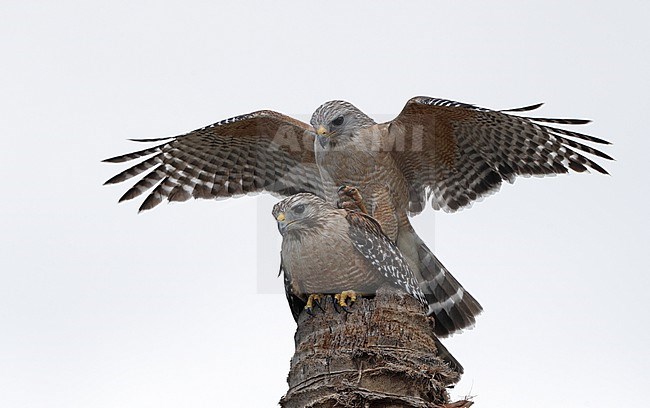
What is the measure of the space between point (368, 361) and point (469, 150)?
4.66 metres

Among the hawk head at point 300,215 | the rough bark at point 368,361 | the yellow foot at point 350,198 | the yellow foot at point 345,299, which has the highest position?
the yellow foot at point 350,198

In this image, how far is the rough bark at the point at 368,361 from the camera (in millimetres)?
4914

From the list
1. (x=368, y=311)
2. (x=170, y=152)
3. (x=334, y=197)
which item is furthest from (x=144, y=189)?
(x=368, y=311)

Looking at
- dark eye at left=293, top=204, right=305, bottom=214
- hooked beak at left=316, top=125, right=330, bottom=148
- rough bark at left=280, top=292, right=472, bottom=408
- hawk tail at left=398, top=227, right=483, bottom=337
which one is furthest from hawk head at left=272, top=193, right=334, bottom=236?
hawk tail at left=398, top=227, right=483, bottom=337

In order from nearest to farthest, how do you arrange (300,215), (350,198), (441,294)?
(300,215) < (350,198) < (441,294)

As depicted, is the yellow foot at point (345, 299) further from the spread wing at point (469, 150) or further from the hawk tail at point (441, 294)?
the spread wing at point (469, 150)

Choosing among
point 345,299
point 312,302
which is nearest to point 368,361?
point 345,299

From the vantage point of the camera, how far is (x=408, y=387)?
4996 millimetres

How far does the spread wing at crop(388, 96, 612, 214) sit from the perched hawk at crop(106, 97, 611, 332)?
1cm

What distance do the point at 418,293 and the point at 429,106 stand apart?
2361mm

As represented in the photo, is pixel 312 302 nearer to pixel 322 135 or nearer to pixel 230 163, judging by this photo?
pixel 322 135

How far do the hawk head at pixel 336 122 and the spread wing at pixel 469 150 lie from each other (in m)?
0.39

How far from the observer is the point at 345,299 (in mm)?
5824

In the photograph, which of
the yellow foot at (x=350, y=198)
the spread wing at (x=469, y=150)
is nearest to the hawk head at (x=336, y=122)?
the spread wing at (x=469, y=150)
